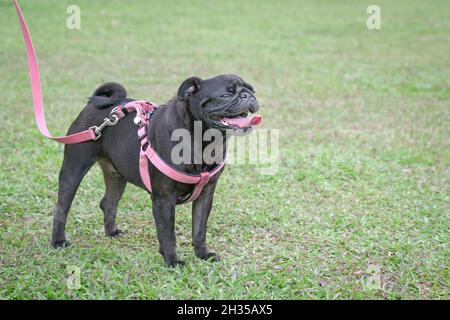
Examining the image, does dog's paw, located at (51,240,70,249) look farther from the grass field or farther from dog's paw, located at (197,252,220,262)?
dog's paw, located at (197,252,220,262)

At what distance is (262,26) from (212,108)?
47.0 ft

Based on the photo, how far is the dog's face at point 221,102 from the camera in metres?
3.75

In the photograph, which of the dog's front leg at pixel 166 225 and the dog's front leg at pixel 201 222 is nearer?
the dog's front leg at pixel 166 225

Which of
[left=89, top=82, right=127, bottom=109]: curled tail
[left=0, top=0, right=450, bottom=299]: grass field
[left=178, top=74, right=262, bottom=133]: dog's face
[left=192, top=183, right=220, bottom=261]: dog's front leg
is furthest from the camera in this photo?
[left=89, top=82, right=127, bottom=109]: curled tail

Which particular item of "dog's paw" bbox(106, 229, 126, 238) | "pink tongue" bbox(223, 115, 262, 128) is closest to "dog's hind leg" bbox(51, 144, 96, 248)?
"dog's paw" bbox(106, 229, 126, 238)

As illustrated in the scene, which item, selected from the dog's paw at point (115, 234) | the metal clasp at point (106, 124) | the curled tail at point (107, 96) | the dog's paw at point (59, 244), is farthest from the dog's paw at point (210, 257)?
the curled tail at point (107, 96)

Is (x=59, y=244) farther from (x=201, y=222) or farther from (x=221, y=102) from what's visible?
(x=221, y=102)

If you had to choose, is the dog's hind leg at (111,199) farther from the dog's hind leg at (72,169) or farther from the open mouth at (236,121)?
the open mouth at (236,121)

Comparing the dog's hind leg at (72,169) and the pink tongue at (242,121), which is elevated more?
the pink tongue at (242,121)

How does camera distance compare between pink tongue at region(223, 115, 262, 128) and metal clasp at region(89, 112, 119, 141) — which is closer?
pink tongue at region(223, 115, 262, 128)

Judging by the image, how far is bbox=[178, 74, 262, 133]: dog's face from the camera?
375 cm

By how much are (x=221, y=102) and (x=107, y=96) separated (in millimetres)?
1267

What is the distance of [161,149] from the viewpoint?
3957 mm

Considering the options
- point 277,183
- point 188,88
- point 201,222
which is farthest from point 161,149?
point 277,183
